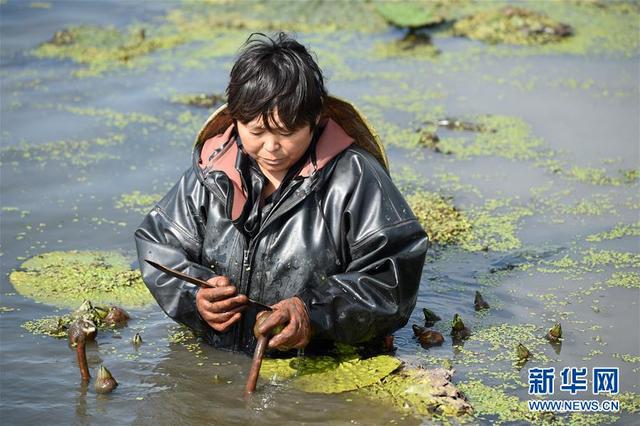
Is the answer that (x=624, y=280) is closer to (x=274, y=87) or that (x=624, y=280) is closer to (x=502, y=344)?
(x=502, y=344)

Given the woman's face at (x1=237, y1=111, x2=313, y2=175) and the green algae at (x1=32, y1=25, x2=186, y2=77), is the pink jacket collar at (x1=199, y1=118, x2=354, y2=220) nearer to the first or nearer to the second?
the woman's face at (x1=237, y1=111, x2=313, y2=175)

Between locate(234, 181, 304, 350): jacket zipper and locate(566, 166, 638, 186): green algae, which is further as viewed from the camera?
locate(566, 166, 638, 186): green algae

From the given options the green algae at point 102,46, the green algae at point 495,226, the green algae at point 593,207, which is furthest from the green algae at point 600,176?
the green algae at point 102,46

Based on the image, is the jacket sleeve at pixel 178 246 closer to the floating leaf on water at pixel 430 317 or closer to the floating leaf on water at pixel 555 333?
the floating leaf on water at pixel 430 317

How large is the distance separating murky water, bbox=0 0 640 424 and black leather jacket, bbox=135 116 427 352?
0.33m

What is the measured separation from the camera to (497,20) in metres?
10.7

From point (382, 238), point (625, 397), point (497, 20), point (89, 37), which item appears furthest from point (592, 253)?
point (89, 37)

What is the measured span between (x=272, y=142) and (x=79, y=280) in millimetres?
1924

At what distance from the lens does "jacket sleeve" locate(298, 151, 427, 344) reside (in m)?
4.17

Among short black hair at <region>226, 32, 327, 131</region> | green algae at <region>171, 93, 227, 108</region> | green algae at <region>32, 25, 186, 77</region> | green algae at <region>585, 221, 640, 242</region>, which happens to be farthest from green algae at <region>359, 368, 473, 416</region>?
green algae at <region>32, 25, 186, 77</region>

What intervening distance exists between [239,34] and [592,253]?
6103mm

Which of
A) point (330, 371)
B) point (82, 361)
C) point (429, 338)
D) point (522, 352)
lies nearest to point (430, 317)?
point (429, 338)

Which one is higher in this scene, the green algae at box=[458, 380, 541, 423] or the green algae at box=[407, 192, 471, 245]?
the green algae at box=[407, 192, 471, 245]

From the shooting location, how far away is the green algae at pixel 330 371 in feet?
13.9
